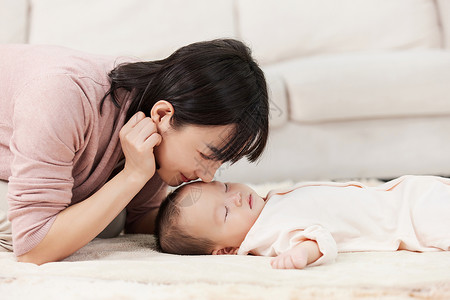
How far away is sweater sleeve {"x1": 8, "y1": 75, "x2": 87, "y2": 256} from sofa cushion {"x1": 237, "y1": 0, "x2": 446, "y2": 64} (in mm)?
1670

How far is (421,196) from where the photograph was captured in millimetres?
1309

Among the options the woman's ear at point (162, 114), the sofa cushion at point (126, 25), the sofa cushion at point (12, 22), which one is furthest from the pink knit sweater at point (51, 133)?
the sofa cushion at point (12, 22)

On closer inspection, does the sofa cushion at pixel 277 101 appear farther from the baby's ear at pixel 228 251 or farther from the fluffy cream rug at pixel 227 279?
the fluffy cream rug at pixel 227 279

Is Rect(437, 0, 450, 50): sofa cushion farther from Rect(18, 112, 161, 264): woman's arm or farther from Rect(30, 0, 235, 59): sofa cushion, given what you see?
Rect(18, 112, 161, 264): woman's arm

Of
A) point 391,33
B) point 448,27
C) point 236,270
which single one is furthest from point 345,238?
point 448,27

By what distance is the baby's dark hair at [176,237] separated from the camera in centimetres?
127

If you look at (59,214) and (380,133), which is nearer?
(59,214)

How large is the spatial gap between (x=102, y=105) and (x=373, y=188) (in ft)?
2.27

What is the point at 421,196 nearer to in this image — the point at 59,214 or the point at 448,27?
the point at 59,214

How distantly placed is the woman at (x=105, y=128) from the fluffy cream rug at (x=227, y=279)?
0.37 ft

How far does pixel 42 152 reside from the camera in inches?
42.8

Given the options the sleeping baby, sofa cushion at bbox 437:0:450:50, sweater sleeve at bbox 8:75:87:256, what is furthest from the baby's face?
sofa cushion at bbox 437:0:450:50

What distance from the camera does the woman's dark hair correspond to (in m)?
1.12

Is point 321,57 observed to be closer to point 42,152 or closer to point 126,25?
point 126,25
